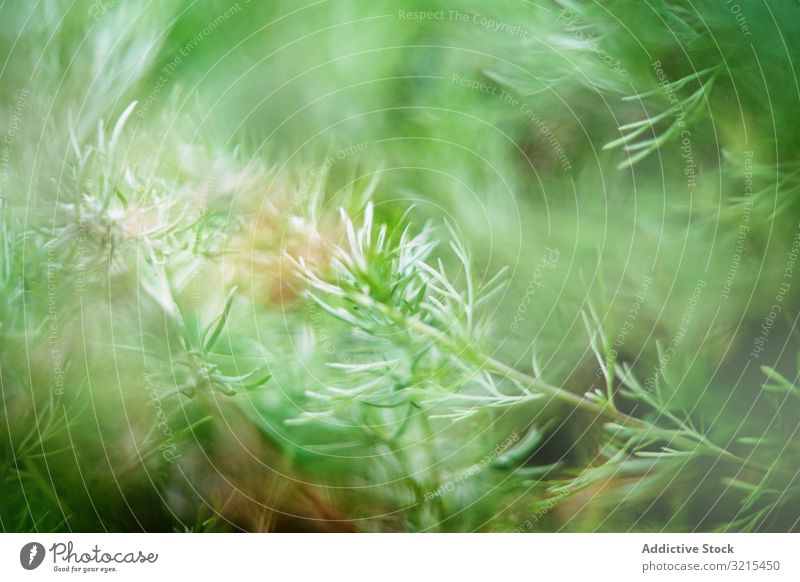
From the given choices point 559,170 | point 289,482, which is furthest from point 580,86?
point 289,482

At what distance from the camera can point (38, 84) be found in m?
0.62
